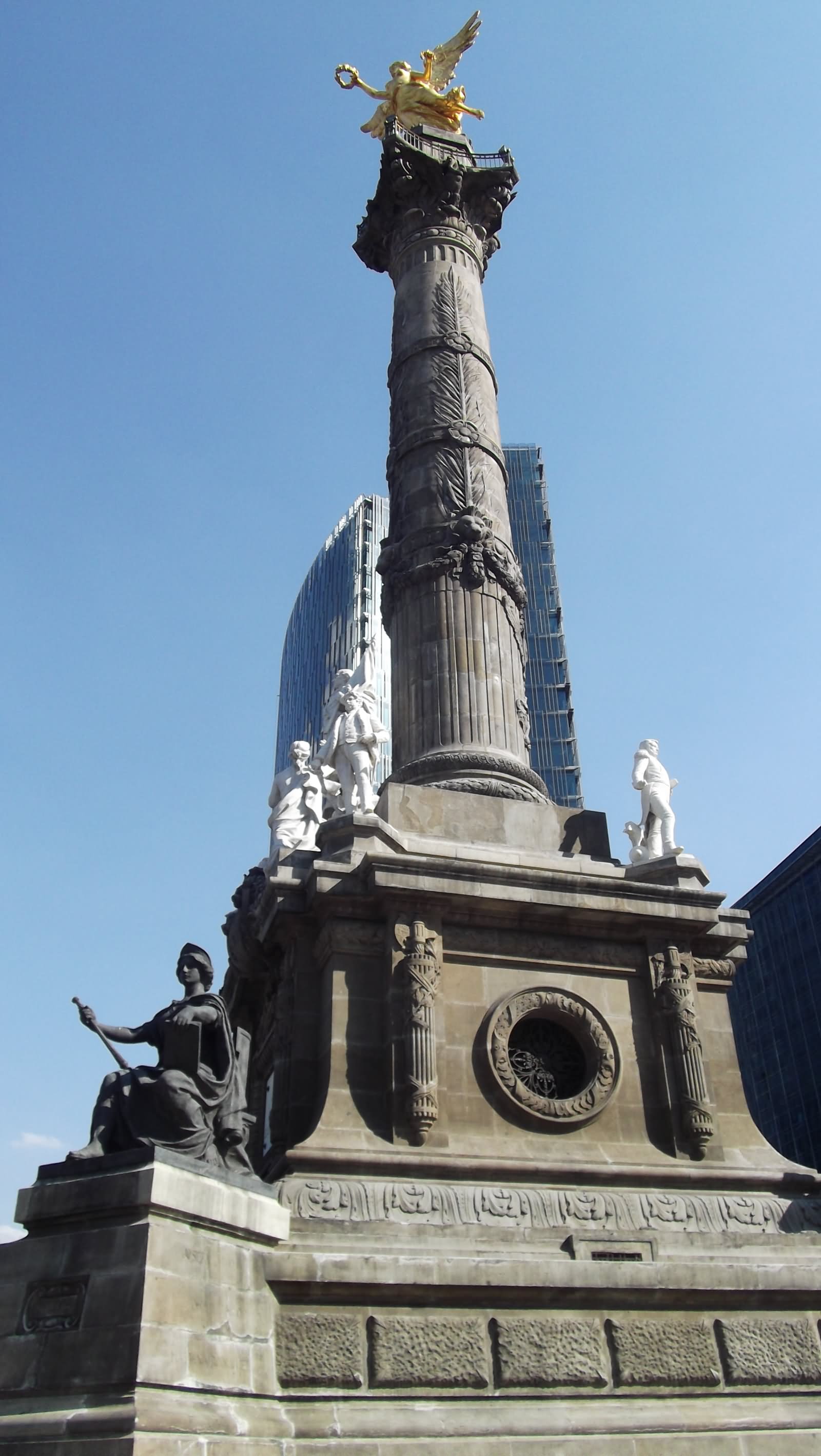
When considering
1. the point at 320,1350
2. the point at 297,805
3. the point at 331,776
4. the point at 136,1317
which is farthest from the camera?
the point at 331,776

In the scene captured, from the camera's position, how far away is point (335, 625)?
309 ft

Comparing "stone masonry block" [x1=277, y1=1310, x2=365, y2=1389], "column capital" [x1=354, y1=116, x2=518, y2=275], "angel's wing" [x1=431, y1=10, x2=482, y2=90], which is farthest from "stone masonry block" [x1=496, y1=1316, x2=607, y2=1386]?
"angel's wing" [x1=431, y1=10, x2=482, y2=90]

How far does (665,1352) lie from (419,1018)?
3988mm

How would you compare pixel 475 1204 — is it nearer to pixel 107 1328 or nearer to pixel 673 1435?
pixel 673 1435

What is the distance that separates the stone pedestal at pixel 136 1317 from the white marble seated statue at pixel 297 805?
612 centimetres

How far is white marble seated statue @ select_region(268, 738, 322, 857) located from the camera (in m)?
16.3

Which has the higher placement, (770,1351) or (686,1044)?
(686,1044)

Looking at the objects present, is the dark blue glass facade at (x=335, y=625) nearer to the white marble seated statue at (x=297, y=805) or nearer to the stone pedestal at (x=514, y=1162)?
the white marble seated statue at (x=297, y=805)

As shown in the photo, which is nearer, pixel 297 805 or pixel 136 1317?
pixel 136 1317

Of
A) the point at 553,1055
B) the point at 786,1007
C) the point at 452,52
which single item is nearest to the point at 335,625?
the point at 786,1007

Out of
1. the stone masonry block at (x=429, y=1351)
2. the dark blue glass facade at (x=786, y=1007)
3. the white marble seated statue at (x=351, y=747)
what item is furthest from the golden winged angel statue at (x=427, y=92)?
the dark blue glass facade at (x=786, y=1007)

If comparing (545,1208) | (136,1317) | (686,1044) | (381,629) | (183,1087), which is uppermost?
(381,629)

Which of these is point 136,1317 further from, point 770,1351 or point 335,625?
point 335,625

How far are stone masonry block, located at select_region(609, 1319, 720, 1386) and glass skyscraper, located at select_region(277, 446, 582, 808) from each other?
6734cm
